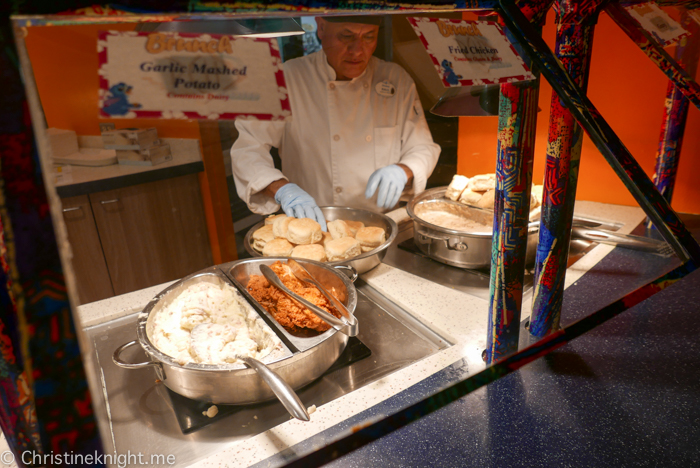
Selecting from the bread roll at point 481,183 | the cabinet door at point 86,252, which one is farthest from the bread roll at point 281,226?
the bread roll at point 481,183

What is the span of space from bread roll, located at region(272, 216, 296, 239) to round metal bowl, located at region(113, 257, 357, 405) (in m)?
0.09

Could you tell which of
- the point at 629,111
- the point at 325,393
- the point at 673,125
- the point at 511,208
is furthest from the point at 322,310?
the point at 629,111

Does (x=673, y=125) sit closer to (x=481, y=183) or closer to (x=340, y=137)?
(x=481, y=183)

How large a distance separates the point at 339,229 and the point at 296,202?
23 cm

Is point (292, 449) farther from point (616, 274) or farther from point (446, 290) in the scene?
point (616, 274)

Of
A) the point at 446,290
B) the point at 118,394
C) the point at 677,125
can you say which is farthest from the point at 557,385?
the point at 677,125

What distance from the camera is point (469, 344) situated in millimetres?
920

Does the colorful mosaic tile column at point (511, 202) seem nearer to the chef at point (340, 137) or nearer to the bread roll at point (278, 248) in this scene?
the chef at point (340, 137)

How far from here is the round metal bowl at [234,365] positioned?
64 centimetres

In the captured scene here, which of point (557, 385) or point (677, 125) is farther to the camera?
point (677, 125)

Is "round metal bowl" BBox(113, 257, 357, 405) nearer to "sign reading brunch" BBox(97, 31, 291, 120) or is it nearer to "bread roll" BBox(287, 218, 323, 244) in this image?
"bread roll" BBox(287, 218, 323, 244)

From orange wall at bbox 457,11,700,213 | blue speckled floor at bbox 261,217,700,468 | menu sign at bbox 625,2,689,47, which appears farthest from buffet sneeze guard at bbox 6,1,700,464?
orange wall at bbox 457,11,700,213

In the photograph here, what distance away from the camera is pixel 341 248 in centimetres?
92

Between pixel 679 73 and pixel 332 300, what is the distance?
35.6 inches
